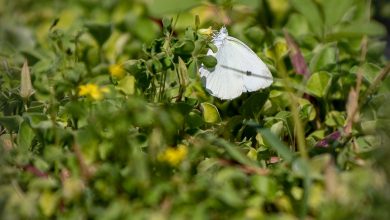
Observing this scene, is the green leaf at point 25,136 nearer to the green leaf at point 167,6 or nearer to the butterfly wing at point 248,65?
the green leaf at point 167,6

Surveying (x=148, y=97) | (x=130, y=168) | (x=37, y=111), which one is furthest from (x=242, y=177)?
(x=37, y=111)

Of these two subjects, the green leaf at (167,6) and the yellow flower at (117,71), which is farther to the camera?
the yellow flower at (117,71)

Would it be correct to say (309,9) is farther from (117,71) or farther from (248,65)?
(117,71)

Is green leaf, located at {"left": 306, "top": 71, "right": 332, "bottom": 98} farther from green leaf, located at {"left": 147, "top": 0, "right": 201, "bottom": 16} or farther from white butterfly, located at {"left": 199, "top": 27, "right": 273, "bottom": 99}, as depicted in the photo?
green leaf, located at {"left": 147, "top": 0, "right": 201, "bottom": 16}

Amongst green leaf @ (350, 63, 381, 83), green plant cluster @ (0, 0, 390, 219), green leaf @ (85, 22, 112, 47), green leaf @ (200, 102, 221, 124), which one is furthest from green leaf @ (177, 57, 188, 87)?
green leaf @ (350, 63, 381, 83)

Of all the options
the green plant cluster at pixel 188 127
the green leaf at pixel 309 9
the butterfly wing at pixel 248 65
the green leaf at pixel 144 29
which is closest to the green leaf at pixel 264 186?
the green plant cluster at pixel 188 127

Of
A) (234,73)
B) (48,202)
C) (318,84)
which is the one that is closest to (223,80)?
(234,73)

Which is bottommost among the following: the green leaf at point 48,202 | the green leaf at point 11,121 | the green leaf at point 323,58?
the green leaf at point 323,58

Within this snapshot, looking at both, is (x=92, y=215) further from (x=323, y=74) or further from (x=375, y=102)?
(x=323, y=74)
